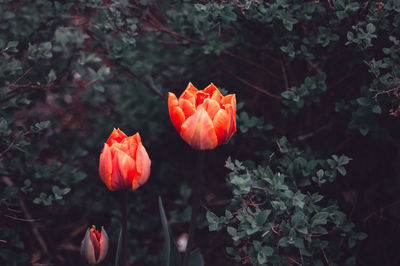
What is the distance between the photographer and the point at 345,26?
1.67m

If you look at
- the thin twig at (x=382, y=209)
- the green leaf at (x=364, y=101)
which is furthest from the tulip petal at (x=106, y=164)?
the thin twig at (x=382, y=209)

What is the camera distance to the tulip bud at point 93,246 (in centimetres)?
132

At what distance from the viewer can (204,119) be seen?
117cm

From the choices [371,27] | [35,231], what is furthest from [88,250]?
[371,27]

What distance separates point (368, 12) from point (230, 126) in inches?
30.6

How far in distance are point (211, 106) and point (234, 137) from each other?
80 cm

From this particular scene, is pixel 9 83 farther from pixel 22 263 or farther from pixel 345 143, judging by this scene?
pixel 345 143

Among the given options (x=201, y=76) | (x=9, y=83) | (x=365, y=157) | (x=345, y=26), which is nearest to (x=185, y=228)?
(x=201, y=76)

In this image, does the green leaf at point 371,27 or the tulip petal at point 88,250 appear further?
the green leaf at point 371,27

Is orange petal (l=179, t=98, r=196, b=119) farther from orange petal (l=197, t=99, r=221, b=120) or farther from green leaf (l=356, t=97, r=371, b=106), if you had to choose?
green leaf (l=356, t=97, r=371, b=106)

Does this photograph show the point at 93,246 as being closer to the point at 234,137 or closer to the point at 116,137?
the point at 116,137

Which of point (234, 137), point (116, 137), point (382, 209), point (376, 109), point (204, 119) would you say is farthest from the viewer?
point (234, 137)

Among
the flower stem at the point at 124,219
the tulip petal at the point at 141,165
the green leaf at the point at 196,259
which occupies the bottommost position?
the green leaf at the point at 196,259

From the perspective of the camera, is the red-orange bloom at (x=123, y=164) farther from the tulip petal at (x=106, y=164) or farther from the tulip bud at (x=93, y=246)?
the tulip bud at (x=93, y=246)
